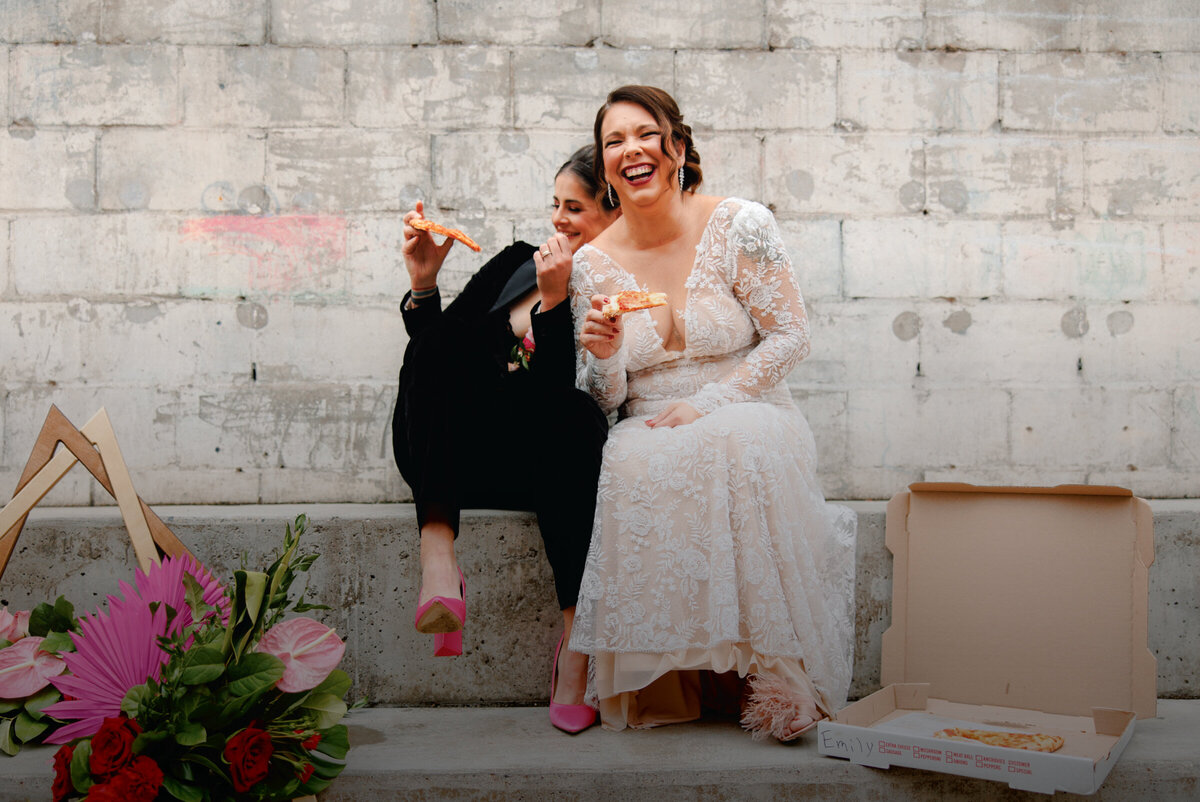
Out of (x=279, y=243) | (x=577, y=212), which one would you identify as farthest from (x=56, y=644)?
(x=577, y=212)

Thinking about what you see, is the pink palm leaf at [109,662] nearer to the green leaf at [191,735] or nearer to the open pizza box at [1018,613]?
the green leaf at [191,735]

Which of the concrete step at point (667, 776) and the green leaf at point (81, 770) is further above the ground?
the green leaf at point (81, 770)

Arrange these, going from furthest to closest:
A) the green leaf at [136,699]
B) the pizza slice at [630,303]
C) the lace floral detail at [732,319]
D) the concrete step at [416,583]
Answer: the concrete step at [416,583], the lace floral detail at [732,319], the pizza slice at [630,303], the green leaf at [136,699]

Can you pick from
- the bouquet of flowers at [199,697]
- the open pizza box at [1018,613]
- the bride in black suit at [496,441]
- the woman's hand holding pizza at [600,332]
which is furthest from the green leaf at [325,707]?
the open pizza box at [1018,613]

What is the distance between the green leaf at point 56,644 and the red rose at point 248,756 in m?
0.56

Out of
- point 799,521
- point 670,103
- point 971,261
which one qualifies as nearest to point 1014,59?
point 971,261

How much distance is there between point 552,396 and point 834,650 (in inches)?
32.9

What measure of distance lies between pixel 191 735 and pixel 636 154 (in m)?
1.59

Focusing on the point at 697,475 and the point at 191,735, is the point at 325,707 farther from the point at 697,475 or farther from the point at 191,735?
the point at 697,475

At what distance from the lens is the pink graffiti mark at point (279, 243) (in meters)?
2.99

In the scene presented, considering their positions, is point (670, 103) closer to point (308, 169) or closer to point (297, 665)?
point (308, 169)

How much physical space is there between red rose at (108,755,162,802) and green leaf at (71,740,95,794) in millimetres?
84

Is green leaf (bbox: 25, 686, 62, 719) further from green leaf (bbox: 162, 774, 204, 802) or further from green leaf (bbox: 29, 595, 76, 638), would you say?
green leaf (bbox: 162, 774, 204, 802)

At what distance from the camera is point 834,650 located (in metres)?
2.01
